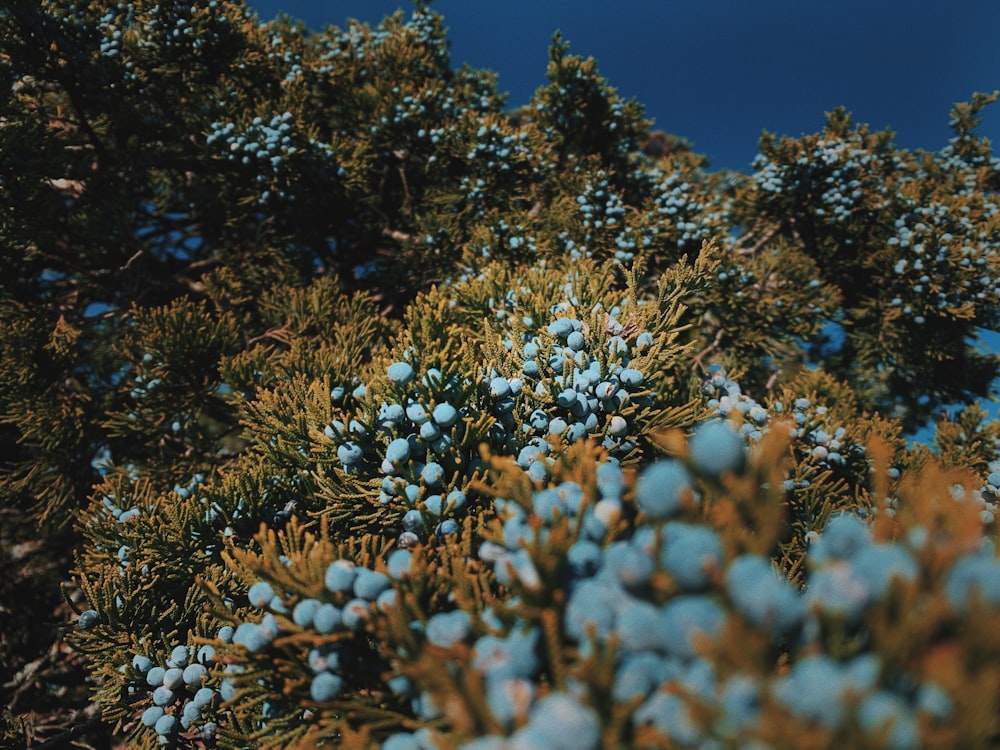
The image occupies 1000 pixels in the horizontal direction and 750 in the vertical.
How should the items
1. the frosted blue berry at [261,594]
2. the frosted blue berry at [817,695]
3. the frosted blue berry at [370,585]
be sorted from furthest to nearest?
the frosted blue berry at [261,594], the frosted blue berry at [370,585], the frosted blue berry at [817,695]

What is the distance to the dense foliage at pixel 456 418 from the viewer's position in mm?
572

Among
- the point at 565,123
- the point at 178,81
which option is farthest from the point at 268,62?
the point at 565,123

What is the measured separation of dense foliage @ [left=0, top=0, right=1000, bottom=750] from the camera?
1.88 ft

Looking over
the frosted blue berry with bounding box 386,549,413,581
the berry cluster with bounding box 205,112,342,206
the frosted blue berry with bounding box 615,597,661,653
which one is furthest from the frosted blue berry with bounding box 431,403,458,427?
the berry cluster with bounding box 205,112,342,206

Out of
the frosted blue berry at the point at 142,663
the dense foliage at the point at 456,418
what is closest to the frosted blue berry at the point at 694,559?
the dense foliage at the point at 456,418

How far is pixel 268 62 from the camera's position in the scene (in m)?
3.71

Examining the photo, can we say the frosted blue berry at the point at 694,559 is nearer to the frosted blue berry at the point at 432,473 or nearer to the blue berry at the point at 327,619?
the blue berry at the point at 327,619

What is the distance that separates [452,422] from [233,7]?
4.10 m

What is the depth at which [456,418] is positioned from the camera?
1.32 metres

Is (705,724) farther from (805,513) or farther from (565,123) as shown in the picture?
(565,123)

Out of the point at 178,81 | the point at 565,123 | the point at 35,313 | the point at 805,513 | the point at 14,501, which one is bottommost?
the point at 14,501

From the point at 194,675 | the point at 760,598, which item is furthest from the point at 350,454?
the point at 760,598

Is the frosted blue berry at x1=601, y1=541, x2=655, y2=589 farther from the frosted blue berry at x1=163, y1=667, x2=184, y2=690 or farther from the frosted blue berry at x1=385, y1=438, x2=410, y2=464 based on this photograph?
the frosted blue berry at x1=163, y1=667, x2=184, y2=690

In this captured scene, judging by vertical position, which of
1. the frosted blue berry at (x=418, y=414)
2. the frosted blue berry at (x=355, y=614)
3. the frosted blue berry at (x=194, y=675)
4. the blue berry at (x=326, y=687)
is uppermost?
the frosted blue berry at (x=418, y=414)
